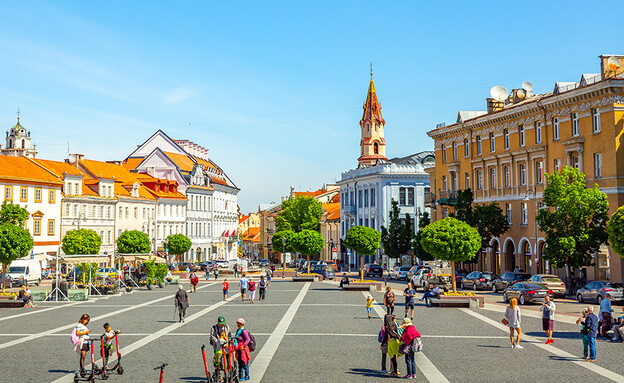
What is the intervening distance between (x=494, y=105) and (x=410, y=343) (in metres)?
51.1

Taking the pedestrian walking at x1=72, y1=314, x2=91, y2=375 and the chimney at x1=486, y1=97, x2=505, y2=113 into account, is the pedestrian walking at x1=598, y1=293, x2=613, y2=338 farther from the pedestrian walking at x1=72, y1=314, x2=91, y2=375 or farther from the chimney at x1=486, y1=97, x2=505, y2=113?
the chimney at x1=486, y1=97, x2=505, y2=113

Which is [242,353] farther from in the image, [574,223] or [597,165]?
[597,165]

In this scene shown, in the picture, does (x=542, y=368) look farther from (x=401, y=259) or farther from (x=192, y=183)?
(x=192, y=183)

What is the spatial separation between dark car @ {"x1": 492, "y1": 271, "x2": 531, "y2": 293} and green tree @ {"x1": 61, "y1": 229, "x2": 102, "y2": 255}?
1403 inches

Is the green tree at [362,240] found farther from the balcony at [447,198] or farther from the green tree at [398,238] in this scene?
the green tree at [398,238]

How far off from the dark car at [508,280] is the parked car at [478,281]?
143cm

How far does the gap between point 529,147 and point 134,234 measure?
3886cm

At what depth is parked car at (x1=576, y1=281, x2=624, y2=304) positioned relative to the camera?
3628 cm

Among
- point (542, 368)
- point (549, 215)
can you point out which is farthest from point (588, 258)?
point (542, 368)

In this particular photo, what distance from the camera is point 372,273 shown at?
70.9 m

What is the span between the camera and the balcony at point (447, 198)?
66625 millimetres

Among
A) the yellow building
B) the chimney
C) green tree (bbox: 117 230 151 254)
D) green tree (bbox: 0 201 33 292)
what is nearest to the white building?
the yellow building

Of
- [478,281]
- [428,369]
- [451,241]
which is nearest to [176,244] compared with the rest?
[478,281]

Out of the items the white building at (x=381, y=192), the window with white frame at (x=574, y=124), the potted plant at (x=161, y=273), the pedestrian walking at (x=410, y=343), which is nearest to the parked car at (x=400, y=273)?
the white building at (x=381, y=192)
